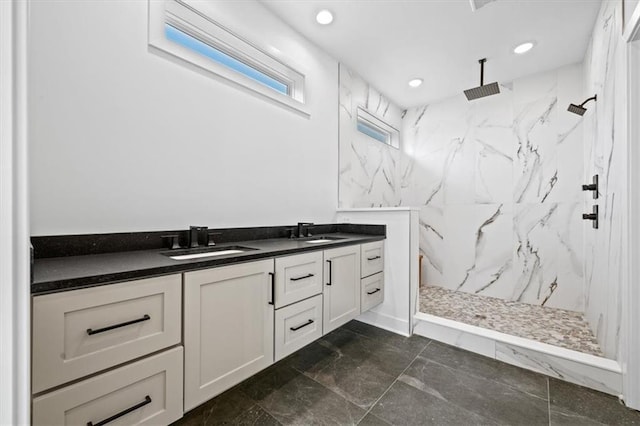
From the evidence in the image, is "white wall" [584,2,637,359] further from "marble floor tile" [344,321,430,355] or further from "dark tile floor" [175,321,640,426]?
"marble floor tile" [344,321,430,355]

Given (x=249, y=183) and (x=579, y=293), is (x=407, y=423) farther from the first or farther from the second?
(x=579, y=293)

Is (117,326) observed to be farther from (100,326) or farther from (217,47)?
(217,47)

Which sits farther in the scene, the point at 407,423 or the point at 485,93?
the point at 485,93

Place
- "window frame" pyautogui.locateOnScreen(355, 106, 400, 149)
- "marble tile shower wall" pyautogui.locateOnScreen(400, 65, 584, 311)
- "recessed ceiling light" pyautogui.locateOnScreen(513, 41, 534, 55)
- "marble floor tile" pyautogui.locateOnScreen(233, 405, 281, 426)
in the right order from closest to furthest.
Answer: "marble floor tile" pyautogui.locateOnScreen(233, 405, 281, 426), "recessed ceiling light" pyautogui.locateOnScreen(513, 41, 534, 55), "marble tile shower wall" pyautogui.locateOnScreen(400, 65, 584, 311), "window frame" pyautogui.locateOnScreen(355, 106, 400, 149)

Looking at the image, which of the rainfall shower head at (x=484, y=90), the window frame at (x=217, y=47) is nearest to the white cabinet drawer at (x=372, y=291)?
the window frame at (x=217, y=47)

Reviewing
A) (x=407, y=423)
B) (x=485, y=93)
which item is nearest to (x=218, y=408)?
(x=407, y=423)

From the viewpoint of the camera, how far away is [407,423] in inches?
55.3

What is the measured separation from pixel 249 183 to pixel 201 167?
1.26 ft

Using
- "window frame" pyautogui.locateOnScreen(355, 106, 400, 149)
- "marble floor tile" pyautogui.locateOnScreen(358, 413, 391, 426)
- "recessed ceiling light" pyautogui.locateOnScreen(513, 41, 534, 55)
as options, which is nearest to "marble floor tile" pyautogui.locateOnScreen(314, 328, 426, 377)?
"marble floor tile" pyautogui.locateOnScreen(358, 413, 391, 426)

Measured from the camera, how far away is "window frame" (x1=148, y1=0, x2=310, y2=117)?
1589mm

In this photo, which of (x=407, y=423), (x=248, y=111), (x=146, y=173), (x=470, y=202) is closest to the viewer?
(x=407, y=423)

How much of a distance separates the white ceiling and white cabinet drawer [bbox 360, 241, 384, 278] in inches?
74.5

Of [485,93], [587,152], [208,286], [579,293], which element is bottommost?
[579,293]

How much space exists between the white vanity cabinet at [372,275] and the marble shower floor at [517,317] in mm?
695
